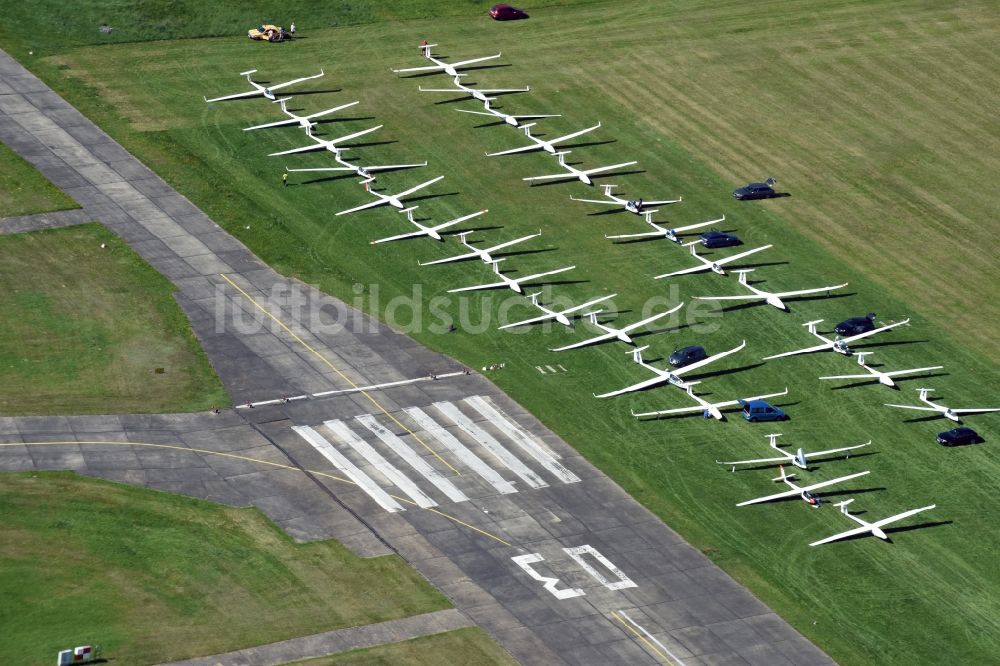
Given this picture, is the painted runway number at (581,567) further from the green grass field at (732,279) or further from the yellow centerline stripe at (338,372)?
the yellow centerline stripe at (338,372)

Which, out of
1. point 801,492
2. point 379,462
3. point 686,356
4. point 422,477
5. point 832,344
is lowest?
point 422,477

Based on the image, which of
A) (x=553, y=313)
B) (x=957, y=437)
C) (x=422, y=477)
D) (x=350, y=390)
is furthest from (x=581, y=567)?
(x=553, y=313)

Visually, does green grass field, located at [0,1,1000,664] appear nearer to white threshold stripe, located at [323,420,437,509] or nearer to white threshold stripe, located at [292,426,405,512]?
white threshold stripe, located at [323,420,437,509]

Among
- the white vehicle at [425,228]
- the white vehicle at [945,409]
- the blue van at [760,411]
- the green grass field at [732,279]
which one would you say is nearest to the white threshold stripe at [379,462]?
the green grass field at [732,279]

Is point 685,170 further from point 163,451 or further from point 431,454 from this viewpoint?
point 163,451

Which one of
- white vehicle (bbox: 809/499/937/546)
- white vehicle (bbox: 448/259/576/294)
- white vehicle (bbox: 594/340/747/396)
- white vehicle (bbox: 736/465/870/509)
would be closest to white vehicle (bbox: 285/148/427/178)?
white vehicle (bbox: 448/259/576/294)

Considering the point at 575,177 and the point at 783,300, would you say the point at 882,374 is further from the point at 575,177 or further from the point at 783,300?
the point at 575,177
